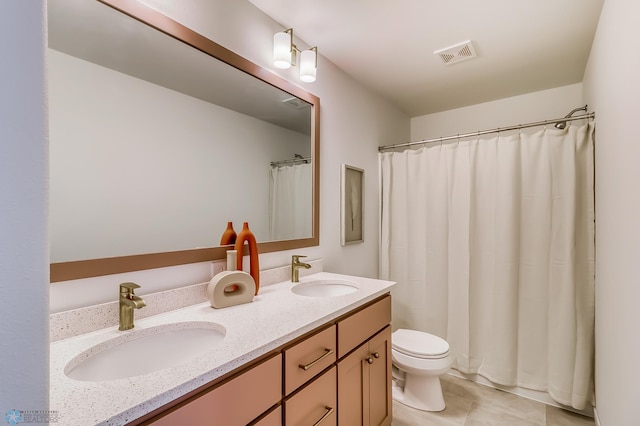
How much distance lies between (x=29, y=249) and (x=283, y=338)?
0.72m

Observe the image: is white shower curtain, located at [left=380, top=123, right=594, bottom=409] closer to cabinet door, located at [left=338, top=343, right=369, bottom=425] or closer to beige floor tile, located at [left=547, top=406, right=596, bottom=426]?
beige floor tile, located at [left=547, top=406, right=596, bottom=426]

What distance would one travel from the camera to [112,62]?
1.08 m

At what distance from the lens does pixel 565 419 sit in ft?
5.98

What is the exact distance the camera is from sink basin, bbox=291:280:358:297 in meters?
1.68

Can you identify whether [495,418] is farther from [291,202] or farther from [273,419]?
[291,202]

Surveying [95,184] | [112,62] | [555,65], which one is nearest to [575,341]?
[555,65]

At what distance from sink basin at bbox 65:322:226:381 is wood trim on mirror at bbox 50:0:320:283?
9.9 inches

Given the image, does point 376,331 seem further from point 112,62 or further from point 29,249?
point 112,62

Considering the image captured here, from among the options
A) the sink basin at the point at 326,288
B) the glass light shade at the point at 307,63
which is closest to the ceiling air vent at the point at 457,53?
the glass light shade at the point at 307,63

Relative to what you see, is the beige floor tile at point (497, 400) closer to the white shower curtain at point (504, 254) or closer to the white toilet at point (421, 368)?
the white shower curtain at point (504, 254)

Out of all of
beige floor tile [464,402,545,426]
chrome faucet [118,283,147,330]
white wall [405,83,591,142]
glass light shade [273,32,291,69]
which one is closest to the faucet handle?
chrome faucet [118,283,147,330]

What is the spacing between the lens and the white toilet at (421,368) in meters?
1.83

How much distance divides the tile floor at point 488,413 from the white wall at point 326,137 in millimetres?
1027

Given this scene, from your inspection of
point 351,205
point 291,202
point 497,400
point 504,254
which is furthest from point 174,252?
point 497,400
